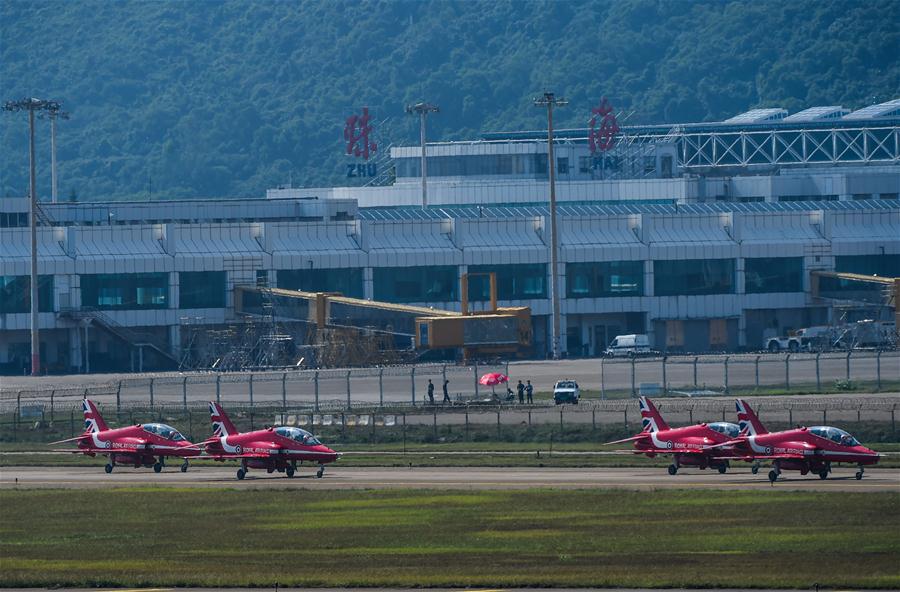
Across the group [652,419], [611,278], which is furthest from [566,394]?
[611,278]

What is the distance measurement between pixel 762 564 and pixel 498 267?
108 m

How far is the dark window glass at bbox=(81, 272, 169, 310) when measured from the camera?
148 m

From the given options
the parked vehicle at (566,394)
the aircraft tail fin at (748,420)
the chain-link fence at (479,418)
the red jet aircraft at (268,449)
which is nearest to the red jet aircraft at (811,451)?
the aircraft tail fin at (748,420)

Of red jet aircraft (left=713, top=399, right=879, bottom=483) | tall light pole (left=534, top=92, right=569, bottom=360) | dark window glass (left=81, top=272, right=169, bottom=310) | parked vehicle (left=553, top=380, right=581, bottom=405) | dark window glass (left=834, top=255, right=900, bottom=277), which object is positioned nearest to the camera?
red jet aircraft (left=713, top=399, right=879, bottom=483)

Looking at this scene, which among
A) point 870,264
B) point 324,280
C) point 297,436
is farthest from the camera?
point 870,264

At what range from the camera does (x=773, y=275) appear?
543 feet

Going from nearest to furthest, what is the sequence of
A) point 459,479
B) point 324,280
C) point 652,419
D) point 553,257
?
point 459,479 → point 652,419 → point 553,257 → point 324,280

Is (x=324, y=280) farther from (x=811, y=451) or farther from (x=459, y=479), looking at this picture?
(x=811, y=451)

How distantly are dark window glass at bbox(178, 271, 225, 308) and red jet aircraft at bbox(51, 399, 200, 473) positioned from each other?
66.2 meters

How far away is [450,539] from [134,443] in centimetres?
2856

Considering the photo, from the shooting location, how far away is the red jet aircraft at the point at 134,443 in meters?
83.1

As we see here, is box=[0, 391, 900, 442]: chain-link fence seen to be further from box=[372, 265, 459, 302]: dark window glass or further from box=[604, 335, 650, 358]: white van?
box=[372, 265, 459, 302]: dark window glass

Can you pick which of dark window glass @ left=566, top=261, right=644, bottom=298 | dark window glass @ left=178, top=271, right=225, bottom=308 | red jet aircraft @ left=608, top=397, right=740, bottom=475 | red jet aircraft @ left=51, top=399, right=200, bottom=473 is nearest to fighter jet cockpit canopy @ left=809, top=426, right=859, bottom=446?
red jet aircraft @ left=608, top=397, right=740, bottom=475

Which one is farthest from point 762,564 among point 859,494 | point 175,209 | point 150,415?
point 175,209
